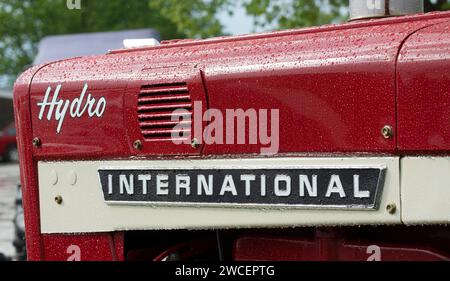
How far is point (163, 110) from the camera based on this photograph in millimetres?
3018

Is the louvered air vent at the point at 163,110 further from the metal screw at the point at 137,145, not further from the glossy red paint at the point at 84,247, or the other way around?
the glossy red paint at the point at 84,247

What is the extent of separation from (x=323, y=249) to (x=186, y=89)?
2.07 ft

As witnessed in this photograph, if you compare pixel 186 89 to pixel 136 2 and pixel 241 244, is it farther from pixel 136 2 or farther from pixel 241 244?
pixel 136 2

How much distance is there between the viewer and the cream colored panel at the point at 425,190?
2.35 metres

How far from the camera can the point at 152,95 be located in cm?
304

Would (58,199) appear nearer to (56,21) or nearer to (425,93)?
(425,93)

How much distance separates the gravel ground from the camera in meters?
11.2

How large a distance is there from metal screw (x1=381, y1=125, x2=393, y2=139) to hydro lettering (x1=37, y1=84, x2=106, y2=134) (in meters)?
1.01

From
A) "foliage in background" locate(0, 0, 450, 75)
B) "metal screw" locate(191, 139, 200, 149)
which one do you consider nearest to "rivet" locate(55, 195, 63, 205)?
"metal screw" locate(191, 139, 200, 149)

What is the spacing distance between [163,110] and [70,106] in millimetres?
368

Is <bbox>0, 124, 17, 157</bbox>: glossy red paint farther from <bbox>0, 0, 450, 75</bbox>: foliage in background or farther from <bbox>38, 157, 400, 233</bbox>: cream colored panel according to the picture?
<bbox>38, 157, 400, 233</bbox>: cream colored panel

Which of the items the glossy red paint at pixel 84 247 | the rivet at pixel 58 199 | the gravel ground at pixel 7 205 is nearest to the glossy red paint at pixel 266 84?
the rivet at pixel 58 199

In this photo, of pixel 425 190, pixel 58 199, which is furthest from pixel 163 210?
pixel 425 190

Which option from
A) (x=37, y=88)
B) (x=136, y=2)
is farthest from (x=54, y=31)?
(x=37, y=88)
